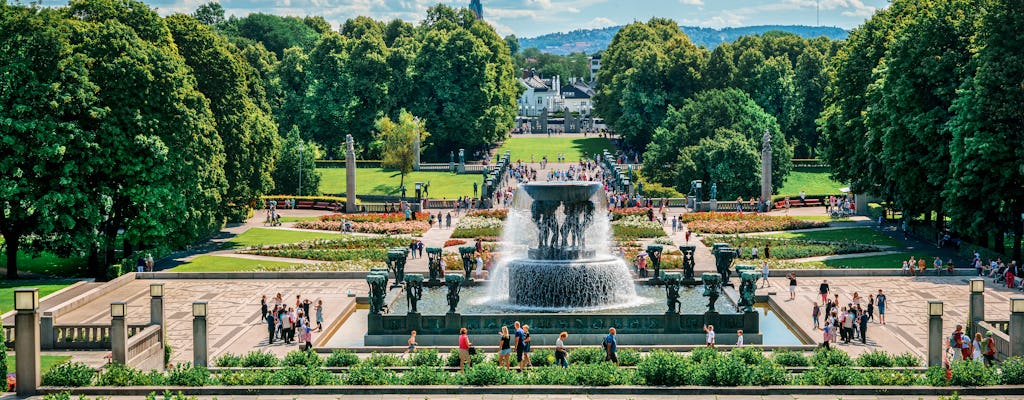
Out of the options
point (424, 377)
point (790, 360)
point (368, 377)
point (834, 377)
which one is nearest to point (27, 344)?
point (368, 377)

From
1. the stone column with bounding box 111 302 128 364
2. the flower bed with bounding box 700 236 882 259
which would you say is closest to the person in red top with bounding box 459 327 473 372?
the stone column with bounding box 111 302 128 364

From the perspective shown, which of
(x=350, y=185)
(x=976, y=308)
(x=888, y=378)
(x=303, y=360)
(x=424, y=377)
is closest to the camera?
(x=888, y=378)

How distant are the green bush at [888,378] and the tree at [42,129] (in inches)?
1286

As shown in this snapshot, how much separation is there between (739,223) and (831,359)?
37.8m

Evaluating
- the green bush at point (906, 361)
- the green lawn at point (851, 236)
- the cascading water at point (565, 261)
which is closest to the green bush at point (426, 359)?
the cascading water at point (565, 261)

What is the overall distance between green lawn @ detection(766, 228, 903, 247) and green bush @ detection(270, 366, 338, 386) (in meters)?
38.8

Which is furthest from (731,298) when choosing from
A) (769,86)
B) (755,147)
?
(769,86)

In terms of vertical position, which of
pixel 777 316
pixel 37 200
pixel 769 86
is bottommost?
pixel 777 316

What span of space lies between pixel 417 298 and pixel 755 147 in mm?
50618

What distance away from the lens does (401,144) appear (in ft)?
309

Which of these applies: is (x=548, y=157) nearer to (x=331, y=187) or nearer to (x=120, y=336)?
(x=331, y=187)

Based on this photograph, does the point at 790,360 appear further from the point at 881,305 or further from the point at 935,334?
the point at 881,305

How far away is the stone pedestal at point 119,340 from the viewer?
105 ft

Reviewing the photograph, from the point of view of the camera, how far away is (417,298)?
129 ft
